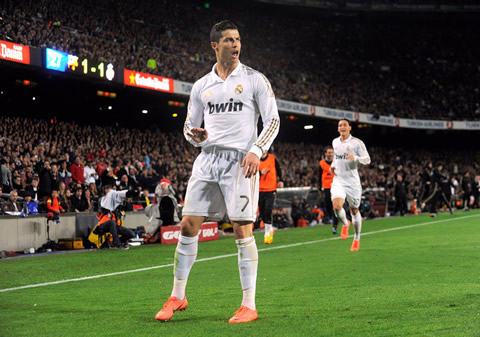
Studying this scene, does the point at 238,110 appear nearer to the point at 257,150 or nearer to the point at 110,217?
the point at 257,150

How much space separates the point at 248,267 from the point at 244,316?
0.41 metres

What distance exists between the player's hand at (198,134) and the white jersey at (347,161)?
7.17 m

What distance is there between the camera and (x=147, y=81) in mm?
26781

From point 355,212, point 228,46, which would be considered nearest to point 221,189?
point 228,46

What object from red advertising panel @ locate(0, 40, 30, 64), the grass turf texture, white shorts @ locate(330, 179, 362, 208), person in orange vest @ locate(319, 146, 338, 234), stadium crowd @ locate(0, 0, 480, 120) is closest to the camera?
the grass turf texture

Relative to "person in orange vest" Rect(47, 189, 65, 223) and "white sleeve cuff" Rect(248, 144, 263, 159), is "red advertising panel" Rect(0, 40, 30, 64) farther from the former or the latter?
"white sleeve cuff" Rect(248, 144, 263, 159)

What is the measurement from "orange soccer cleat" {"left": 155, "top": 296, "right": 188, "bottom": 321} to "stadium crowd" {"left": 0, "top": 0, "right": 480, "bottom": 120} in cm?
1791

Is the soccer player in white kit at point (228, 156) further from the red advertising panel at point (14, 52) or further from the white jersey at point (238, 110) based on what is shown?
the red advertising panel at point (14, 52)

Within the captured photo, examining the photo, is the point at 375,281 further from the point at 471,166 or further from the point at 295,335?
the point at 471,166

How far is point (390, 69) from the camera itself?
169 ft

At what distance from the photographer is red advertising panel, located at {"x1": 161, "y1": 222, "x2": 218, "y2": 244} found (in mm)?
15727

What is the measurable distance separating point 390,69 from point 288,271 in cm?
4507

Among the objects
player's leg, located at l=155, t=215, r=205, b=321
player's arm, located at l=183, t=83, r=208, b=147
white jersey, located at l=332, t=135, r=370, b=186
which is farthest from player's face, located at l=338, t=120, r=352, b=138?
player's leg, located at l=155, t=215, r=205, b=321

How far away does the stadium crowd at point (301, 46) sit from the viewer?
2780 cm
